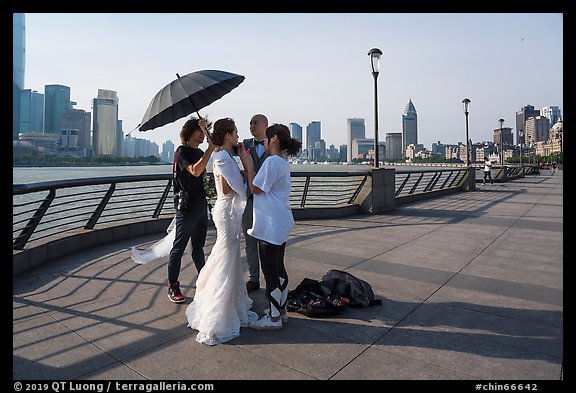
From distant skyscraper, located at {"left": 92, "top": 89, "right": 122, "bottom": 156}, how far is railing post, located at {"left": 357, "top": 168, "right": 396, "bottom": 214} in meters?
7.29

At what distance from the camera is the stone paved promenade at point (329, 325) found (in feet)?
9.02

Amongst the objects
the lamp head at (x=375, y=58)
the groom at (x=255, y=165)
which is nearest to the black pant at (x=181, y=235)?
the groom at (x=255, y=165)

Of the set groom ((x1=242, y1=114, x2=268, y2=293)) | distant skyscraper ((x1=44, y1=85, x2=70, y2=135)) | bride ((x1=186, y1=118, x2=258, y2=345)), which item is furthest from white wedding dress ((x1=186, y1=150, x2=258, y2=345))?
distant skyscraper ((x1=44, y1=85, x2=70, y2=135))

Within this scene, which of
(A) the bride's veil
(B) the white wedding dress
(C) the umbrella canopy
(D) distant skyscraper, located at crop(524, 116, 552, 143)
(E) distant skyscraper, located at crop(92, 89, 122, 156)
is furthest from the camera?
(D) distant skyscraper, located at crop(524, 116, 552, 143)

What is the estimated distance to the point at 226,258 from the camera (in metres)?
3.50

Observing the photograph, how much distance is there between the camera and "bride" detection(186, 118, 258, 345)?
3.38 m

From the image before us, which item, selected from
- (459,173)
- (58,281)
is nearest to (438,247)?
(58,281)

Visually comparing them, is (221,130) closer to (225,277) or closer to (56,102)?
(225,277)

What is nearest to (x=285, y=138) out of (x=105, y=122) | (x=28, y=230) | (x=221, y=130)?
(x=221, y=130)

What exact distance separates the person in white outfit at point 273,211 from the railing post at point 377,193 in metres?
8.03

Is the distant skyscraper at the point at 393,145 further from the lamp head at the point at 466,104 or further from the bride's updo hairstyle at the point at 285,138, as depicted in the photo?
the bride's updo hairstyle at the point at 285,138

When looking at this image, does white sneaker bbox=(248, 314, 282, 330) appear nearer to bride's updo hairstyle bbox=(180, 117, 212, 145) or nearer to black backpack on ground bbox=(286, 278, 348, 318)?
black backpack on ground bbox=(286, 278, 348, 318)

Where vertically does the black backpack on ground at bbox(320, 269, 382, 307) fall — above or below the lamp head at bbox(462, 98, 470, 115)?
below
